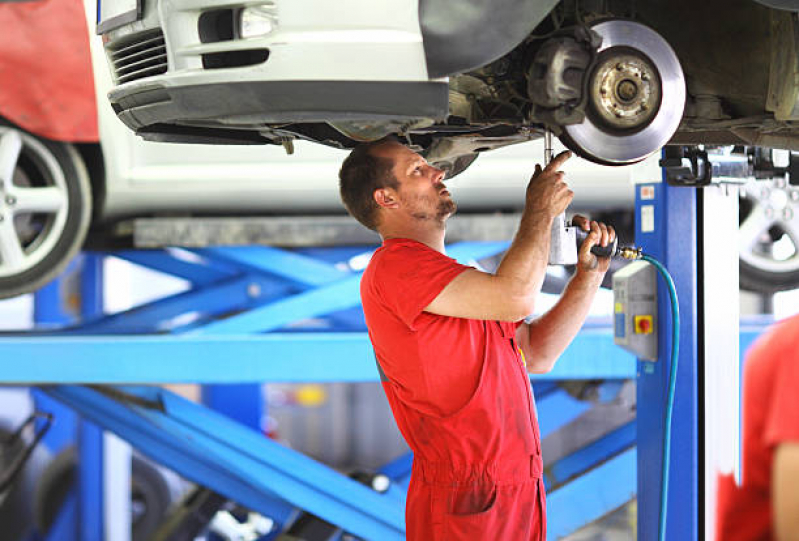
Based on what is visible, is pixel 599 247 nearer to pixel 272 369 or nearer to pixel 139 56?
pixel 139 56

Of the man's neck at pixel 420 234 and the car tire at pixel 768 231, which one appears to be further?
the car tire at pixel 768 231

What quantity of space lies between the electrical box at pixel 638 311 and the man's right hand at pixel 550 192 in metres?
0.88

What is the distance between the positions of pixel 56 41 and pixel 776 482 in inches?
112

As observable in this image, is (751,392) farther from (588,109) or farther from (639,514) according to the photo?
(639,514)

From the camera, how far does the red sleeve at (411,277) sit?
5.87 feet

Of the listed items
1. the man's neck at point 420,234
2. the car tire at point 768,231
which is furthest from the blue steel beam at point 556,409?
the man's neck at point 420,234

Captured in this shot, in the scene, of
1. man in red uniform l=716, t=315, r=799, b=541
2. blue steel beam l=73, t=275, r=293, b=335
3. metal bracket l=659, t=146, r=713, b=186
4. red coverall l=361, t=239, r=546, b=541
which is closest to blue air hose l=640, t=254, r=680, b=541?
metal bracket l=659, t=146, r=713, b=186

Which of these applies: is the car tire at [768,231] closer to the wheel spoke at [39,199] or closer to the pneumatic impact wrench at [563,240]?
the pneumatic impact wrench at [563,240]

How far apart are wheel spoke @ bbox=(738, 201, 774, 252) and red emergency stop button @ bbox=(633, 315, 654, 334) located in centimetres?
112

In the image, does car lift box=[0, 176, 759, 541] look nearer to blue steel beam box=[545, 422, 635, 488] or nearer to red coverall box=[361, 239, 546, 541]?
blue steel beam box=[545, 422, 635, 488]

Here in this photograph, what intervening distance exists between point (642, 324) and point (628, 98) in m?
1.08

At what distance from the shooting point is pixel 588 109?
167cm

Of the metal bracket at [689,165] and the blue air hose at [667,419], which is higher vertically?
the metal bracket at [689,165]

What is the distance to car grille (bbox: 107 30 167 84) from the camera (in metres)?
1.68
